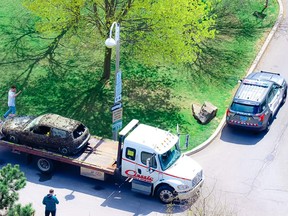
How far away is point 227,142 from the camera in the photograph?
26844 millimetres

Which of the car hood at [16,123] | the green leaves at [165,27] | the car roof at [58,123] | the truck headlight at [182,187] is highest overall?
the green leaves at [165,27]

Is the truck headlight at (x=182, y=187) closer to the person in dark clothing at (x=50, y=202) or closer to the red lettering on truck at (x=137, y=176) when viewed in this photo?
→ the red lettering on truck at (x=137, y=176)

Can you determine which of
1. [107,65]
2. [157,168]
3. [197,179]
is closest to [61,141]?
[157,168]

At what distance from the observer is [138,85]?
30.0 metres

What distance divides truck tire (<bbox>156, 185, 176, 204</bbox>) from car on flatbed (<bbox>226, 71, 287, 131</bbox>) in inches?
247

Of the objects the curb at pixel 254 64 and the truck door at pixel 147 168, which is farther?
the curb at pixel 254 64

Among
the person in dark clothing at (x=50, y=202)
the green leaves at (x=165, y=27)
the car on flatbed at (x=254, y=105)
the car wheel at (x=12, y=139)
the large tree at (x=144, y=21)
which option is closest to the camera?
the person in dark clothing at (x=50, y=202)

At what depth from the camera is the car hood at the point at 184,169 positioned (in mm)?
22125

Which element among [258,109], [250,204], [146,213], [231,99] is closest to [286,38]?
[231,99]

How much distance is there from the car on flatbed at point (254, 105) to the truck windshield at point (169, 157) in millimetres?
4919

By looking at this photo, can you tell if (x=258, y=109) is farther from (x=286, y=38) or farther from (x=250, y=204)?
(x=286, y=38)

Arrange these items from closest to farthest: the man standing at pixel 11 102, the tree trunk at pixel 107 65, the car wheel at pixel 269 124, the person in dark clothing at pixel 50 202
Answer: the person in dark clothing at pixel 50 202 → the man standing at pixel 11 102 → the car wheel at pixel 269 124 → the tree trunk at pixel 107 65

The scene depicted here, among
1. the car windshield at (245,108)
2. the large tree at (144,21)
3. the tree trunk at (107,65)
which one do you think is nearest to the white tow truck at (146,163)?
the car windshield at (245,108)

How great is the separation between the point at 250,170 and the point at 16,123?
385 inches
